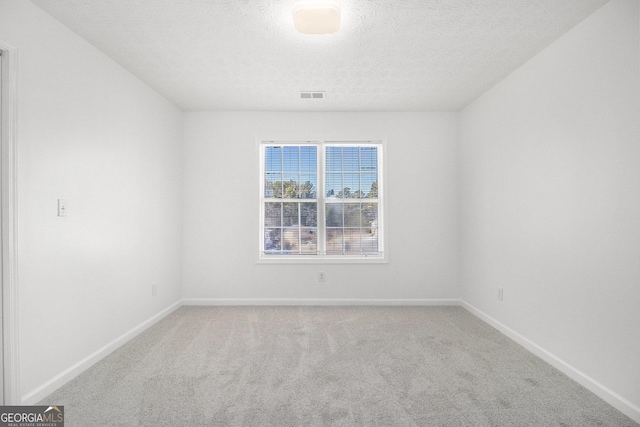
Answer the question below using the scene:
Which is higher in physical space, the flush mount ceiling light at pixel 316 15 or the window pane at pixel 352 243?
the flush mount ceiling light at pixel 316 15

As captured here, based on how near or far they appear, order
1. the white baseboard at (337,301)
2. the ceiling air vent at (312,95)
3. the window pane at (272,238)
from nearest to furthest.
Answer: the ceiling air vent at (312,95)
the white baseboard at (337,301)
the window pane at (272,238)

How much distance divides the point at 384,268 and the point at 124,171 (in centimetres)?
328

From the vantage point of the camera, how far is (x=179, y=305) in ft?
15.2

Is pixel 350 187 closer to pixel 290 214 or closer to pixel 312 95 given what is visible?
pixel 290 214

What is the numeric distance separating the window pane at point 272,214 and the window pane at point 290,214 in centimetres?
6

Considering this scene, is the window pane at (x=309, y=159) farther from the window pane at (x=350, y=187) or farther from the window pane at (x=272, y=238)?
the window pane at (x=272, y=238)

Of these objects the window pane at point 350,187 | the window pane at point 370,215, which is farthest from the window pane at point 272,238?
the window pane at point 370,215

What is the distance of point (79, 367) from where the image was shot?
2.70 metres

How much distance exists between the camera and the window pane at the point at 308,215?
4.88 meters

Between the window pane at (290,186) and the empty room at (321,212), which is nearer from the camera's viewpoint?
the empty room at (321,212)

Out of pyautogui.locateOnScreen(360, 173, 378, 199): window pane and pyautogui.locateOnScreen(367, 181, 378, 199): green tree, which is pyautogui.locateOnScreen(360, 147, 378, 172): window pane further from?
pyautogui.locateOnScreen(367, 181, 378, 199): green tree

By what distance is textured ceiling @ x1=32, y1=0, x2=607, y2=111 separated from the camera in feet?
7.89

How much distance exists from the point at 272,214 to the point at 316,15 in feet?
9.59

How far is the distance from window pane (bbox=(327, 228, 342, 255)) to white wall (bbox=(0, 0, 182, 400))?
2144 millimetres
